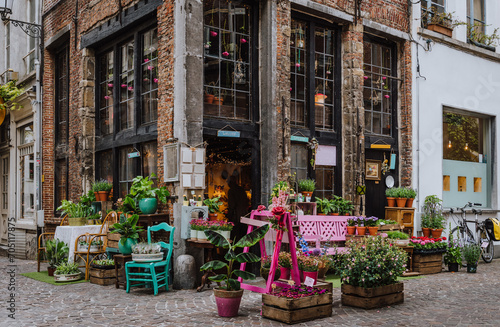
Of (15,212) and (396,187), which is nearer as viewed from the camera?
(396,187)

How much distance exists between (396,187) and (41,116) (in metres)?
9.58

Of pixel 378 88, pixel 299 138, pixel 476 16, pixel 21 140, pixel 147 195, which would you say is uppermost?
pixel 476 16

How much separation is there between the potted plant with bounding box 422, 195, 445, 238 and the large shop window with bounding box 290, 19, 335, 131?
3.08m

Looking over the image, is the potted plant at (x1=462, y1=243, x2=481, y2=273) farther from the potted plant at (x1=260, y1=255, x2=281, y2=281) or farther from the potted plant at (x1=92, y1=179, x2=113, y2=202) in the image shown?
the potted plant at (x1=92, y1=179, x2=113, y2=202)

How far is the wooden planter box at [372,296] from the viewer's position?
6.98 meters

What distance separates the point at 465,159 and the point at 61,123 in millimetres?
11081

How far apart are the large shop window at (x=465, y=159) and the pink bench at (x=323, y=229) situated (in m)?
4.20

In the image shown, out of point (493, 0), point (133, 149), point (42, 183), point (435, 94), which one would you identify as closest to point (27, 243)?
point (42, 183)

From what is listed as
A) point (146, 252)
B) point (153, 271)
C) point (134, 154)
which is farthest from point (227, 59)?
point (153, 271)

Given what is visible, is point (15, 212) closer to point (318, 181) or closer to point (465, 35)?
point (318, 181)

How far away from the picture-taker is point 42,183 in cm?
1406

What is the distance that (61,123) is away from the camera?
1411 centimetres

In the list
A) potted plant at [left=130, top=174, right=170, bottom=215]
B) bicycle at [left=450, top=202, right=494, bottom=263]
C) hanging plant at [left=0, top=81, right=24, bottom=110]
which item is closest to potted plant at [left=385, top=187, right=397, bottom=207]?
bicycle at [left=450, top=202, right=494, bottom=263]

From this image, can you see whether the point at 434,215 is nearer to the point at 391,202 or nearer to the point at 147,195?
the point at 391,202
